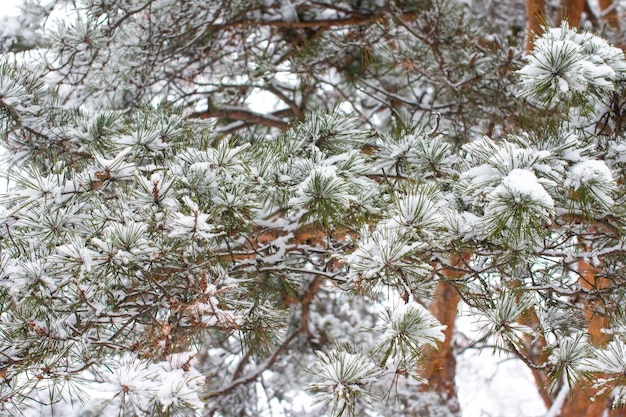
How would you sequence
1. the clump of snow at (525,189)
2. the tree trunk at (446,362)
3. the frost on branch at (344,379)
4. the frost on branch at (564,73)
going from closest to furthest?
the clump of snow at (525,189) → the frost on branch at (344,379) → the frost on branch at (564,73) → the tree trunk at (446,362)

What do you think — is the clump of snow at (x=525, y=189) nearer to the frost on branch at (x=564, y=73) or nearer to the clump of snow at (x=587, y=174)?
the clump of snow at (x=587, y=174)

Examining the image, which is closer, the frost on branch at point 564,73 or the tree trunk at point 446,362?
the frost on branch at point 564,73

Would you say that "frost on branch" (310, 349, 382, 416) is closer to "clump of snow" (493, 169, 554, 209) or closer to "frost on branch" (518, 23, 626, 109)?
"clump of snow" (493, 169, 554, 209)

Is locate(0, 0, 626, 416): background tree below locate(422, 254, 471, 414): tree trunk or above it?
below

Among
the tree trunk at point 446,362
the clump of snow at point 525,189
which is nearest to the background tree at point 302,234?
the clump of snow at point 525,189

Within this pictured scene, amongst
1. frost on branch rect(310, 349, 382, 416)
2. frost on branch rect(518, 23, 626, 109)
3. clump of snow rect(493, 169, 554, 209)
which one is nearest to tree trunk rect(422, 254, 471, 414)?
frost on branch rect(518, 23, 626, 109)

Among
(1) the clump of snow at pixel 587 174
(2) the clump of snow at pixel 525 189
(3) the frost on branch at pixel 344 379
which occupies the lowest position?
(3) the frost on branch at pixel 344 379

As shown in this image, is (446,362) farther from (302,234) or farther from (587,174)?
(587,174)

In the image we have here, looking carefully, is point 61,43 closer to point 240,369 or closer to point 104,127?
point 104,127

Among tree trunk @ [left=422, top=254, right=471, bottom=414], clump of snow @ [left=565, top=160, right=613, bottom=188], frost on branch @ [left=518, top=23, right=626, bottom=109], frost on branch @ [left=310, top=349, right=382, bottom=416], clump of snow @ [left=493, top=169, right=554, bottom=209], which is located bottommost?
frost on branch @ [left=310, top=349, right=382, bottom=416]

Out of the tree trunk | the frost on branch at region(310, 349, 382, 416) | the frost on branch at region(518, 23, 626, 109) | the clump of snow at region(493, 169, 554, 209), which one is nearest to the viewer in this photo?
the clump of snow at region(493, 169, 554, 209)

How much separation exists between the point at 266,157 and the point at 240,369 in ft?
8.56

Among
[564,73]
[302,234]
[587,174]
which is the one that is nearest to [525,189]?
[587,174]

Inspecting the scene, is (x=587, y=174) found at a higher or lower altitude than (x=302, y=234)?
lower
